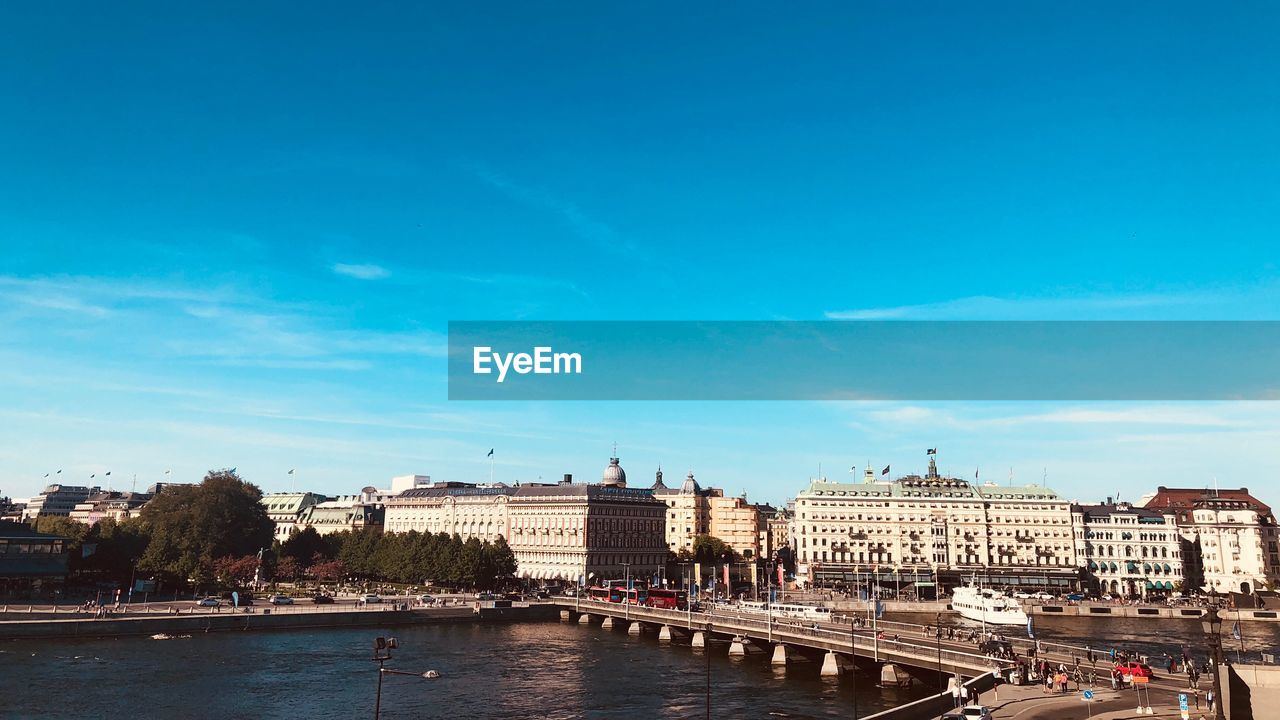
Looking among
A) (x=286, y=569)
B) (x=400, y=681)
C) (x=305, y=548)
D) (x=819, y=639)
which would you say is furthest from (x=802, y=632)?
(x=305, y=548)

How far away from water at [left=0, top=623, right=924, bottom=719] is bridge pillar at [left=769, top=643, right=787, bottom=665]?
1986 mm

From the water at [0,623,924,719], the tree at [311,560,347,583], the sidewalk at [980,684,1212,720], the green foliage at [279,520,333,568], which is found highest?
the green foliage at [279,520,333,568]

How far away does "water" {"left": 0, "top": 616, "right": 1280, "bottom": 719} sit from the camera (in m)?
A: 67.6

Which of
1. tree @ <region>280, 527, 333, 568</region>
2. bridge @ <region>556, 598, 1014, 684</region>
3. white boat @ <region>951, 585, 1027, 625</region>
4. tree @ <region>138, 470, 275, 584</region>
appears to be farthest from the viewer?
tree @ <region>280, 527, 333, 568</region>

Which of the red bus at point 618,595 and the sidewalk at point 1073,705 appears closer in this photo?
the sidewalk at point 1073,705

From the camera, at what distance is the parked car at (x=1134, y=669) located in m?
58.7

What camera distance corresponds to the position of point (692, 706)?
70688 mm

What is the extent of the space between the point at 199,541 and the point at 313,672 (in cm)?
7242

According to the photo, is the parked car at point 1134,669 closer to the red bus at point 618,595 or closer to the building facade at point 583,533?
the red bus at point 618,595

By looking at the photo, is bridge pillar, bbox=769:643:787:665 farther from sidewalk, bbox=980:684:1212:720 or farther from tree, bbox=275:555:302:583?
tree, bbox=275:555:302:583

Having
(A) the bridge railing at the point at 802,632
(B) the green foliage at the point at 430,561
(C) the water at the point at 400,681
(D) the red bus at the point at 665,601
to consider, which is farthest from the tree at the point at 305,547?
(C) the water at the point at 400,681

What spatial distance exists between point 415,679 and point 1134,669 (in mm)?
55597

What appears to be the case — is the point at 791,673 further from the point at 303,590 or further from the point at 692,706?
the point at 303,590

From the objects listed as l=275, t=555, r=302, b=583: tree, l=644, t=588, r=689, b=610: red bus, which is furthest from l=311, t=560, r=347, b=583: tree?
l=644, t=588, r=689, b=610: red bus
